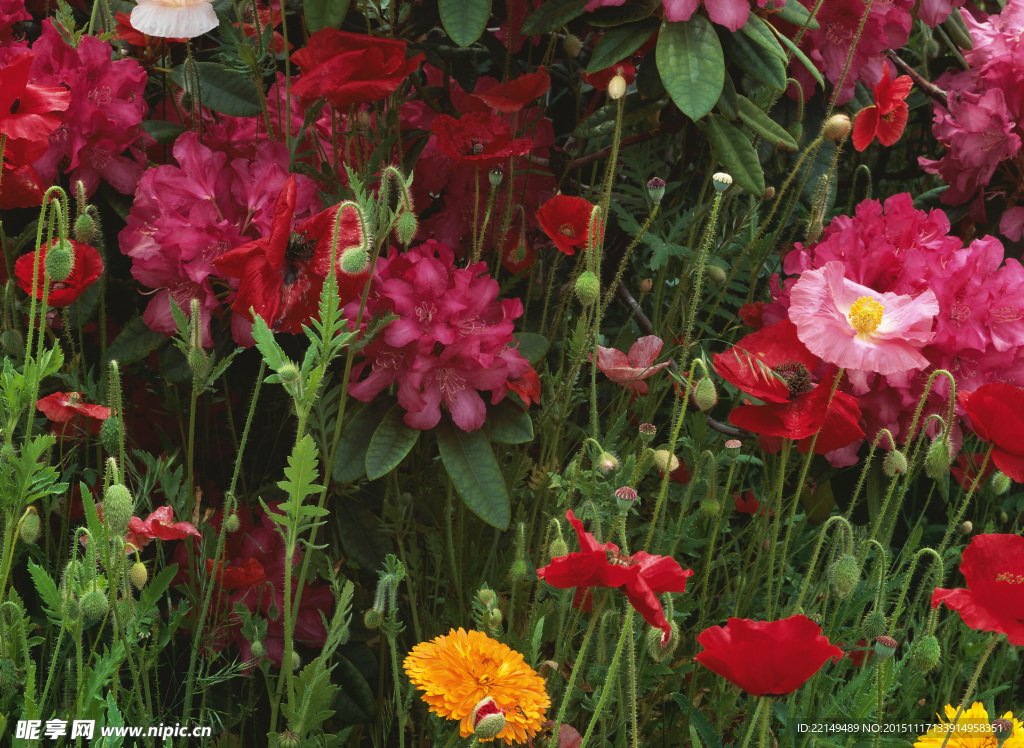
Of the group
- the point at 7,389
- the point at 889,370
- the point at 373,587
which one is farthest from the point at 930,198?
the point at 7,389

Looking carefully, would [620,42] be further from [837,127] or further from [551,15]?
[837,127]

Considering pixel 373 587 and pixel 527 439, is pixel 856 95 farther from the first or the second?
pixel 373 587

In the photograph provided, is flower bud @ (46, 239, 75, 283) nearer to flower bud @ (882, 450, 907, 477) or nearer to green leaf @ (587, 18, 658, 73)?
green leaf @ (587, 18, 658, 73)

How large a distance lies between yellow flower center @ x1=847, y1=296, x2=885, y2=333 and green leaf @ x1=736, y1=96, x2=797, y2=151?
13.8 inches

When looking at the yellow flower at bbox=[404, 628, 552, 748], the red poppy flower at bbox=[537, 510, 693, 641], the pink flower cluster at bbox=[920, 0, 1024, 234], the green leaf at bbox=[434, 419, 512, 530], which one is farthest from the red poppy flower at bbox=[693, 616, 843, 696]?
the pink flower cluster at bbox=[920, 0, 1024, 234]

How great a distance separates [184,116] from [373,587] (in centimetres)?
86

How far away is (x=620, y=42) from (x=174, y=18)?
620 millimetres

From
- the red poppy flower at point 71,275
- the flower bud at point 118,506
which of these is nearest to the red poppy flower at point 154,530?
the flower bud at point 118,506

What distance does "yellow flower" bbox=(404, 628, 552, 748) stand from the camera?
2.92 ft

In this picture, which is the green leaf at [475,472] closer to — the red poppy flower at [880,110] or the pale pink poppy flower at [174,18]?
the pale pink poppy flower at [174,18]

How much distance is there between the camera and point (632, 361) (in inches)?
61.7

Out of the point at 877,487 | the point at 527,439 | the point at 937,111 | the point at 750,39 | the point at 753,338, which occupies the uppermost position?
the point at 750,39

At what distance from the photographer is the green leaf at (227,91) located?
142 centimetres

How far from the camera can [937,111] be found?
1971mm
